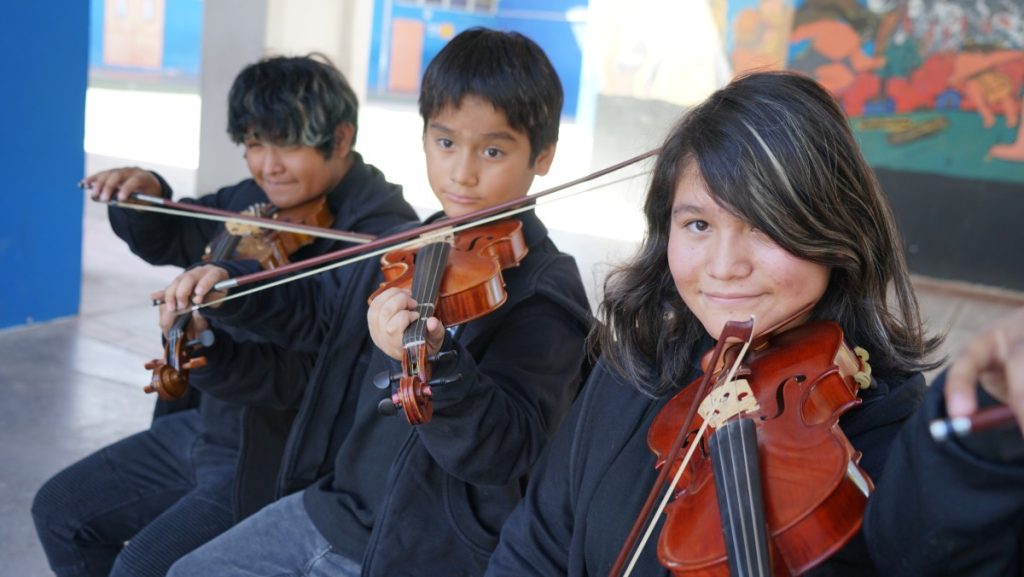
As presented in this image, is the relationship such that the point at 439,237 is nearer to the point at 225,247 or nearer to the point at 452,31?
the point at 225,247

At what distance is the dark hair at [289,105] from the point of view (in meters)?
2.14

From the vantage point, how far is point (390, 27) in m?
17.0

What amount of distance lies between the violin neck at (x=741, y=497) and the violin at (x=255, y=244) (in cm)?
106

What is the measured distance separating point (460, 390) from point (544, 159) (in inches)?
23.6

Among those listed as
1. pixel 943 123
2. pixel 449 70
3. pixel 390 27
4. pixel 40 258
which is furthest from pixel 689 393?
pixel 390 27

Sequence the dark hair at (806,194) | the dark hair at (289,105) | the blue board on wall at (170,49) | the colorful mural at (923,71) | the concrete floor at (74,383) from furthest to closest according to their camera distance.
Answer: the blue board on wall at (170,49)
the colorful mural at (923,71)
the concrete floor at (74,383)
the dark hair at (289,105)
the dark hair at (806,194)

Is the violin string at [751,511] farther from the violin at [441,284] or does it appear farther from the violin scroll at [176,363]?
the violin scroll at [176,363]

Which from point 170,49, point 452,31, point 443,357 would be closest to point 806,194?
point 443,357

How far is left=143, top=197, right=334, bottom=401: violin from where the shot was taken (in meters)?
1.82

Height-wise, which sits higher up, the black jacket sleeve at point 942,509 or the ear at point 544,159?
the ear at point 544,159

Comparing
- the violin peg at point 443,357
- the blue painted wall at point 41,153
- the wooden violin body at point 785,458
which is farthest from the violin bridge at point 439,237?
the blue painted wall at point 41,153

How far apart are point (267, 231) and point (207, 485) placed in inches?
20.1

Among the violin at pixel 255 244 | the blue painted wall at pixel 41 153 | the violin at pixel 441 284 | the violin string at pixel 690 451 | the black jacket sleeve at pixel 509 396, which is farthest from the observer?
the blue painted wall at pixel 41 153

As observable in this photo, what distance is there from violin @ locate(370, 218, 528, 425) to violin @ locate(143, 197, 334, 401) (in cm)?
37
